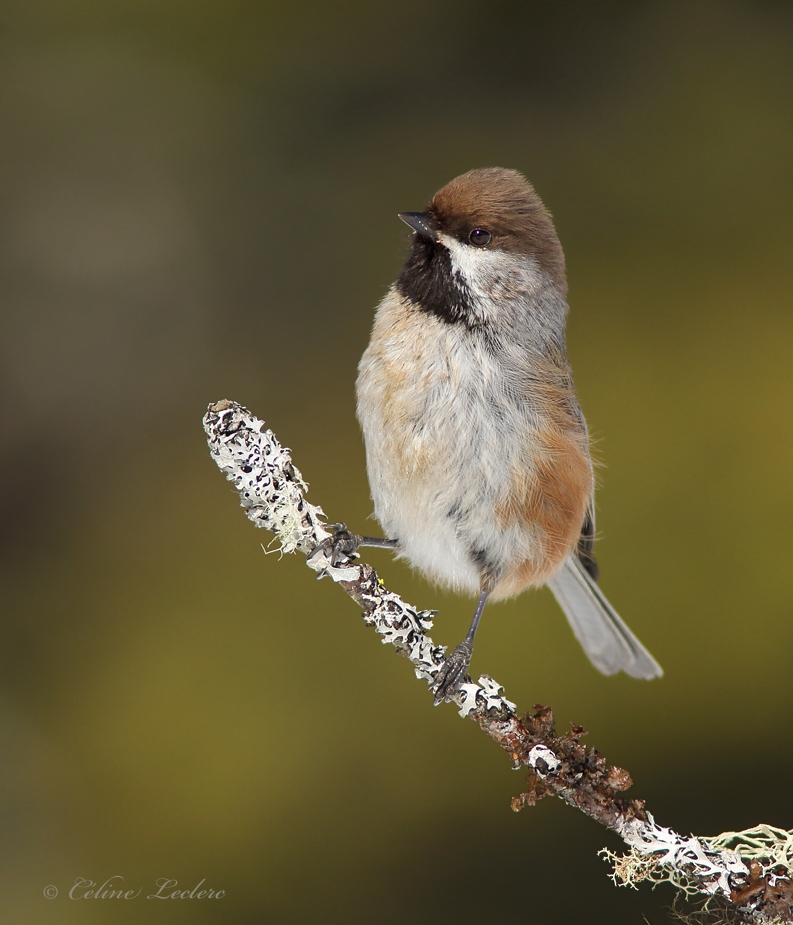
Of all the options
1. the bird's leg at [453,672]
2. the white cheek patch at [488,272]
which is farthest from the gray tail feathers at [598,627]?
the white cheek patch at [488,272]

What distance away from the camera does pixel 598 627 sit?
76.4 inches

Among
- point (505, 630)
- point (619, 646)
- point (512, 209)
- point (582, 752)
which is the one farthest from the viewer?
point (505, 630)

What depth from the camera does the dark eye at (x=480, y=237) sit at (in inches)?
59.2

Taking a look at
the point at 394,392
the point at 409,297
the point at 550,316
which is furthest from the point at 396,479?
the point at 550,316

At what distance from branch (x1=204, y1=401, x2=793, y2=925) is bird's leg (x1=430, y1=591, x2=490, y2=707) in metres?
0.05

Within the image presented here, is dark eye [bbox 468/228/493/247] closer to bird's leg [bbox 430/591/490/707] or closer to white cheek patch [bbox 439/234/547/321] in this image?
white cheek patch [bbox 439/234/547/321]

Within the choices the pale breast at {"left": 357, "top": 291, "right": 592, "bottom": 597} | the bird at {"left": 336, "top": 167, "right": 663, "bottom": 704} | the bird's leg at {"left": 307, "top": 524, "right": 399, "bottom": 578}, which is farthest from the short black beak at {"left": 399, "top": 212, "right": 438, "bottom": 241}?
the bird's leg at {"left": 307, "top": 524, "right": 399, "bottom": 578}

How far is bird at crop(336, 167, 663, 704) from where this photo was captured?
1500 mm

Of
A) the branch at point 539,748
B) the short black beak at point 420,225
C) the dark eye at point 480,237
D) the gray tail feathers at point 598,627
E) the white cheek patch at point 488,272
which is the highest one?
the short black beak at point 420,225

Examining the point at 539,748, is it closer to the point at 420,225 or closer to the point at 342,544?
the point at 342,544

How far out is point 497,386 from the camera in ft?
4.98

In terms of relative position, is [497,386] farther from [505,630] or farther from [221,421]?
[505,630]

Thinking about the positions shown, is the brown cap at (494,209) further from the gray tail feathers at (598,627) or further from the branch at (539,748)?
the gray tail feathers at (598,627)

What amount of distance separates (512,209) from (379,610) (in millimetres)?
779
